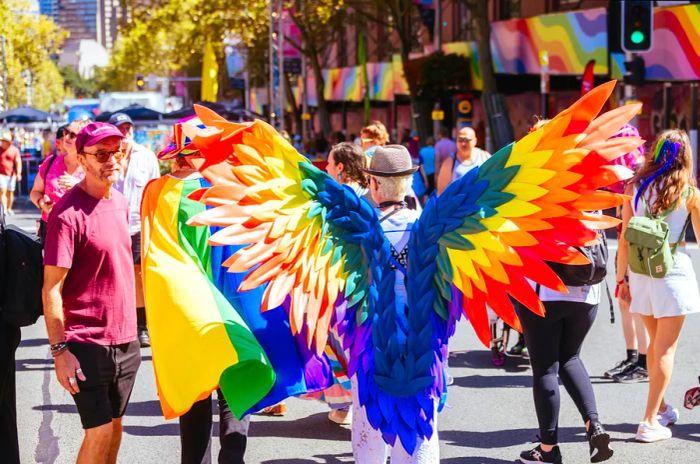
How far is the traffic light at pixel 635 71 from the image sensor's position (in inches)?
698

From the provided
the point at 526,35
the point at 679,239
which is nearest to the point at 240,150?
the point at 679,239

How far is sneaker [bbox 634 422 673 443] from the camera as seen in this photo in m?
6.79

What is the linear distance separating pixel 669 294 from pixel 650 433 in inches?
32.2

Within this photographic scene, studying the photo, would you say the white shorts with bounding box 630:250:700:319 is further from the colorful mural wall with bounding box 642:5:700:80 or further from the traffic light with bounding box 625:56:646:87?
the colorful mural wall with bounding box 642:5:700:80

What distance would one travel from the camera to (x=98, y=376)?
16.4 ft

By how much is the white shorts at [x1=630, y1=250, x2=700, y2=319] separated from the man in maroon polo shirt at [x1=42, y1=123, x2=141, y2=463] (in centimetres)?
313

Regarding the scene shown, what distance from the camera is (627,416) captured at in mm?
7379

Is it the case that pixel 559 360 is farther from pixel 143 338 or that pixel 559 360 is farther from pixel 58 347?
pixel 143 338

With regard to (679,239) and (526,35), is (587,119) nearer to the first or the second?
(679,239)

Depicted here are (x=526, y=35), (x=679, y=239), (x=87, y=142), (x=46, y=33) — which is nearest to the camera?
(x=87, y=142)

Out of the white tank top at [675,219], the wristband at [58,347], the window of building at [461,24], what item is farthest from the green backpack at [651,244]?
the window of building at [461,24]

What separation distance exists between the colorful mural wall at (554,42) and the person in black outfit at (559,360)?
17.8 metres

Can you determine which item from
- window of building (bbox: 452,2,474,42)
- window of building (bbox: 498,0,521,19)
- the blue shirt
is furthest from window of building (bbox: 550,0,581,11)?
the blue shirt

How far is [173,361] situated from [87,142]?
39.5 inches
